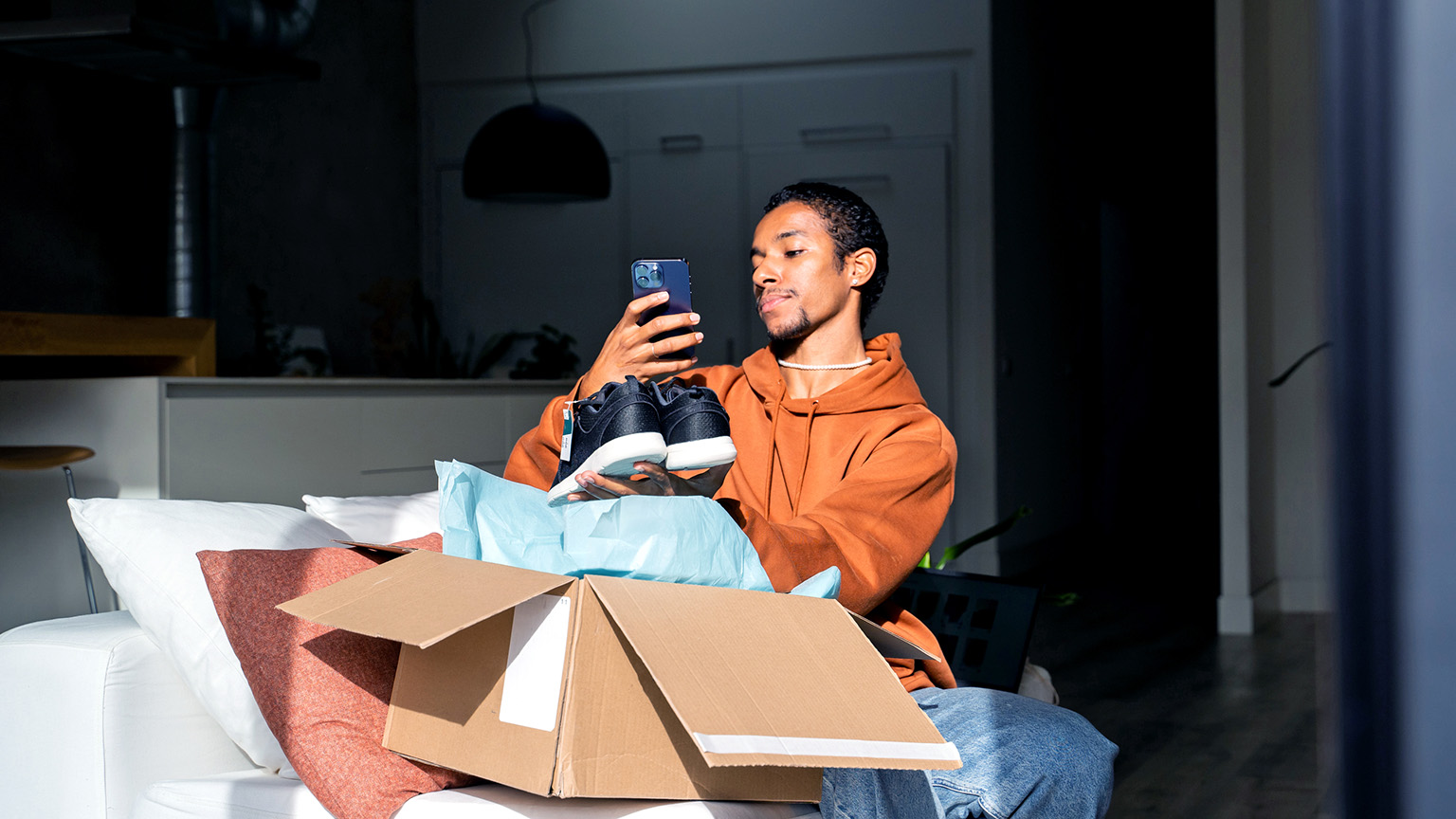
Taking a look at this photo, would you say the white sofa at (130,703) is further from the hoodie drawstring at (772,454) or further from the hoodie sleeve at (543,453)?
the hoodie drawstring at (772,454)

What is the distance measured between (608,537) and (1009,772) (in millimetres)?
490

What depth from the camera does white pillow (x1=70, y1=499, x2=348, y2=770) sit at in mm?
1310

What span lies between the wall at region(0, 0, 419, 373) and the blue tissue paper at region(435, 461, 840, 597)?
3.29 m

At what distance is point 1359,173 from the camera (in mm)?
314

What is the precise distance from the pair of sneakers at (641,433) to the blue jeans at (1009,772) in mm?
338

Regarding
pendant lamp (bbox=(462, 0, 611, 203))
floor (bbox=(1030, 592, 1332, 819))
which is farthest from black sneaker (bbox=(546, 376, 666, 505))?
pendant lamp (bbox=(462, 0, 611, 203))

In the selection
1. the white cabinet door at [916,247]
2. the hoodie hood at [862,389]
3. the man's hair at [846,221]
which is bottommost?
the hoodie hood at [862,389]

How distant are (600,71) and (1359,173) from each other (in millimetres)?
5487

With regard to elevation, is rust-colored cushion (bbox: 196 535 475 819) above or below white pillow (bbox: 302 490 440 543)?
below

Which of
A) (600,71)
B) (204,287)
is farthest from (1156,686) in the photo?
(600,71)

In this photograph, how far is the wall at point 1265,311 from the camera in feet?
13.4

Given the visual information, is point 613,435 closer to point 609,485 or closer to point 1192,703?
point 609,485

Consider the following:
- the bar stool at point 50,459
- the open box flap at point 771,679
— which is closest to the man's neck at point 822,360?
the open box flap at point 771,679

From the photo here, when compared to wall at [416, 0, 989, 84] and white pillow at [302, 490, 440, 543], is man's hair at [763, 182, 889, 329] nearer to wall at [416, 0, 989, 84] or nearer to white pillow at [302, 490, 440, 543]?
white pillow at [302, 490, 440, 543]
